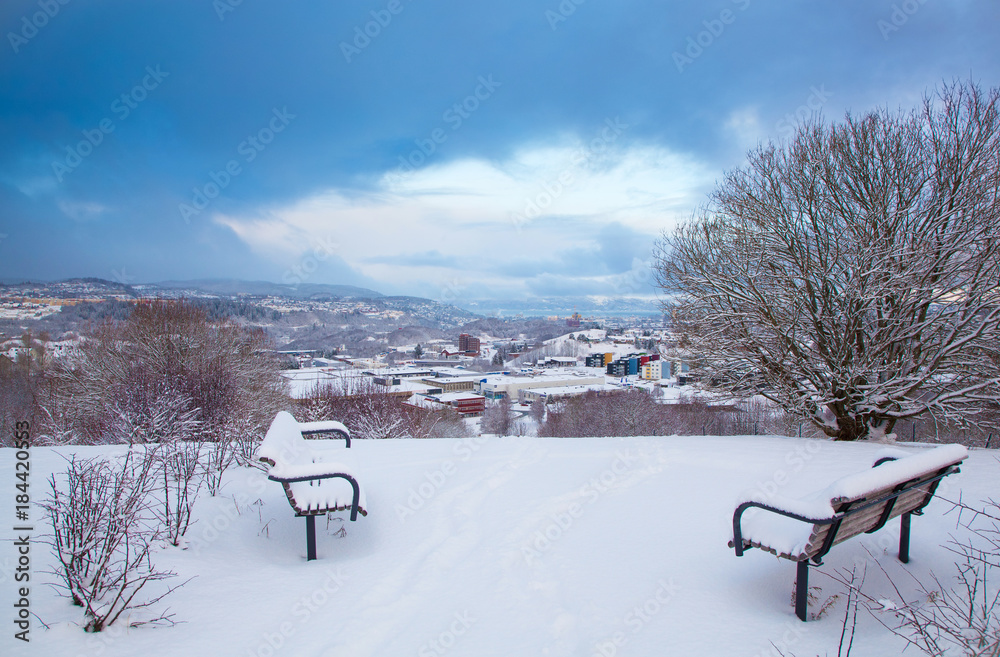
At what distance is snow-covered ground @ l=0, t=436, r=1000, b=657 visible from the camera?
101 inches

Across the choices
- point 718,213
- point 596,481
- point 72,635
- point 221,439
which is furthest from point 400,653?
point 718,213

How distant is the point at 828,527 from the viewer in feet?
8.89

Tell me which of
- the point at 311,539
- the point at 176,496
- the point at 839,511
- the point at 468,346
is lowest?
the point at 311,539

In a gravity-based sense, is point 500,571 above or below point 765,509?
below

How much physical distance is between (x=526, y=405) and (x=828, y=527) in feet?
145

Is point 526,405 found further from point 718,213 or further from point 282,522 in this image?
point 282,522

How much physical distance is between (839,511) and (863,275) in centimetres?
584

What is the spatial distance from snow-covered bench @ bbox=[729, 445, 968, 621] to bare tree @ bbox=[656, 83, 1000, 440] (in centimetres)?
452

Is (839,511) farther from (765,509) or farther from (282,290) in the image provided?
(282,290)

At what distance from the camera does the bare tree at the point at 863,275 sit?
23.1ft

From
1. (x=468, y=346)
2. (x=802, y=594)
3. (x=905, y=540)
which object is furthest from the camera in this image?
(x=468, y=346)

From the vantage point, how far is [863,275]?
23.4 ft

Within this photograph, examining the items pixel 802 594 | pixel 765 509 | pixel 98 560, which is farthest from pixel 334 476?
pixel 802 594

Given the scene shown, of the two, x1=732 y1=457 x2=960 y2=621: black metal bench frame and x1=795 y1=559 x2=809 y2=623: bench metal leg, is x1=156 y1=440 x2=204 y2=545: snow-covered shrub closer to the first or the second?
x1=732 y1=457 x2=960 y2=621: black metal bench frame
